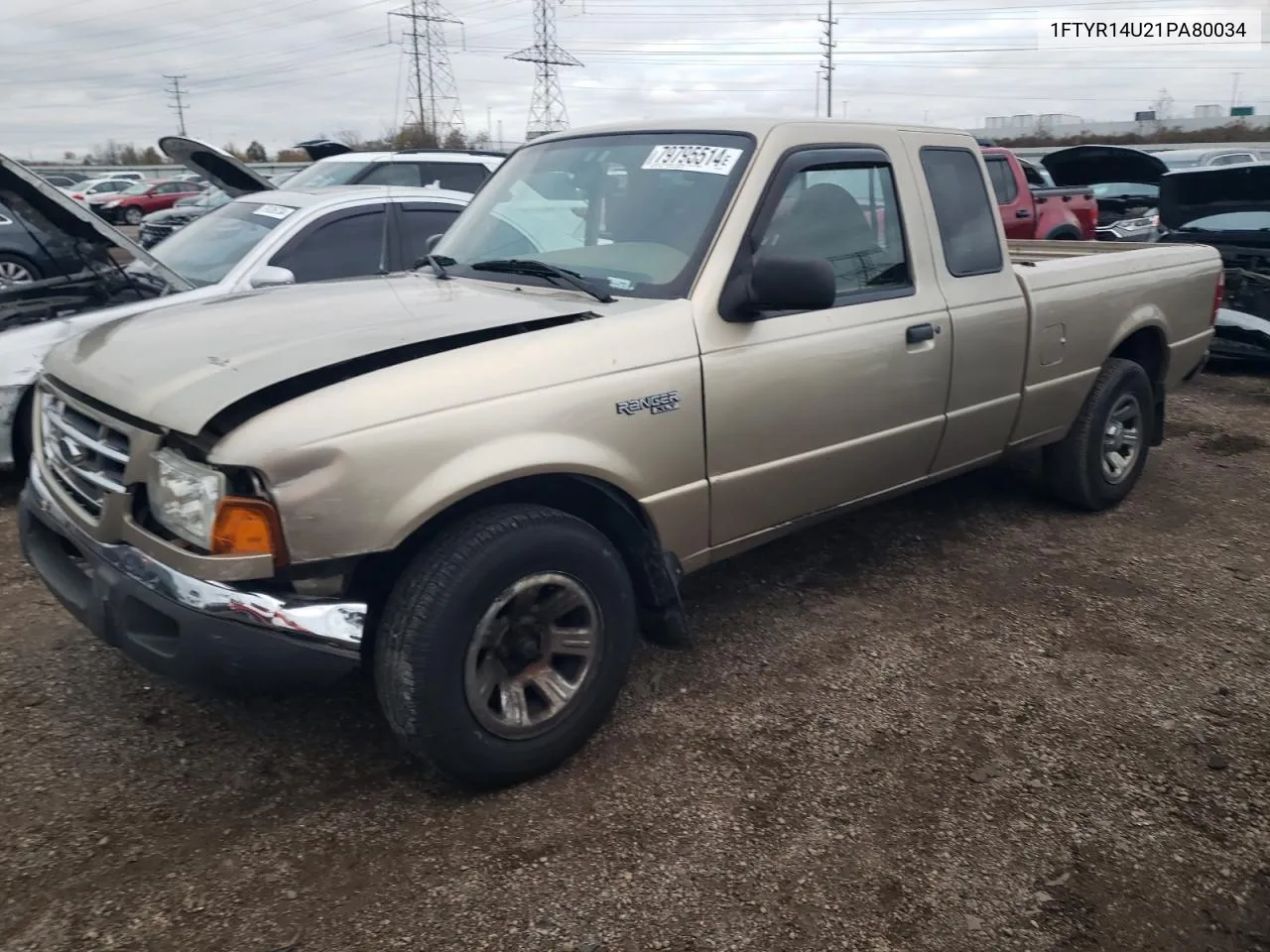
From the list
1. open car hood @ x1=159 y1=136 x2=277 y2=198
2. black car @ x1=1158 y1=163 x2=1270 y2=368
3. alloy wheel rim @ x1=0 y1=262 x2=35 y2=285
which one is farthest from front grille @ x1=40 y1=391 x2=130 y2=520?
alloy wheel rim @ x1=0 y1=262 x2=35 y2=285

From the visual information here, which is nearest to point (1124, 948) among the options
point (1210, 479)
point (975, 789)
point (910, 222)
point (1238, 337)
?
point (975, 789)

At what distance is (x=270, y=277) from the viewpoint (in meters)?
5.49

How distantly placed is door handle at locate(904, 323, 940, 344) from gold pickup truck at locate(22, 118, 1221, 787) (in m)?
0.01

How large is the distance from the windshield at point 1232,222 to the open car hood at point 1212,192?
33 millimetres

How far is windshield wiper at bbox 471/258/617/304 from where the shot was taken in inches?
129

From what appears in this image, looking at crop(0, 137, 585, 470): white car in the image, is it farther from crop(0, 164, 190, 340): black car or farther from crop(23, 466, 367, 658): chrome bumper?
crop(23, 466, 367, 658): chrome bumper

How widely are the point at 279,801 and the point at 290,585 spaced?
740mm

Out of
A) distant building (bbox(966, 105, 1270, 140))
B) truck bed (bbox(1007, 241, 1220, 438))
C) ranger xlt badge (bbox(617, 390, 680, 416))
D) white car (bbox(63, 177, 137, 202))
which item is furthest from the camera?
distant building (bbox(966, 105, 1270, 140))

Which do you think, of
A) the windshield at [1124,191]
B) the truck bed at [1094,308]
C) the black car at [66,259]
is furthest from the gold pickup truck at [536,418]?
the windshield at [1124,191]

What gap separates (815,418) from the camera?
139 inches

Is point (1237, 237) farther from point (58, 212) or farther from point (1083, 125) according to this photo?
point (1083, 125)

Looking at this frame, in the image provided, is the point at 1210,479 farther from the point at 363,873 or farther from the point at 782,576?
the point at 363,873

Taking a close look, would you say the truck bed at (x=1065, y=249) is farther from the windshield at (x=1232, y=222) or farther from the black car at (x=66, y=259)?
the black car at (x=66, y=259)

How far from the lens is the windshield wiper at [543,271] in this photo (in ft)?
10.8
